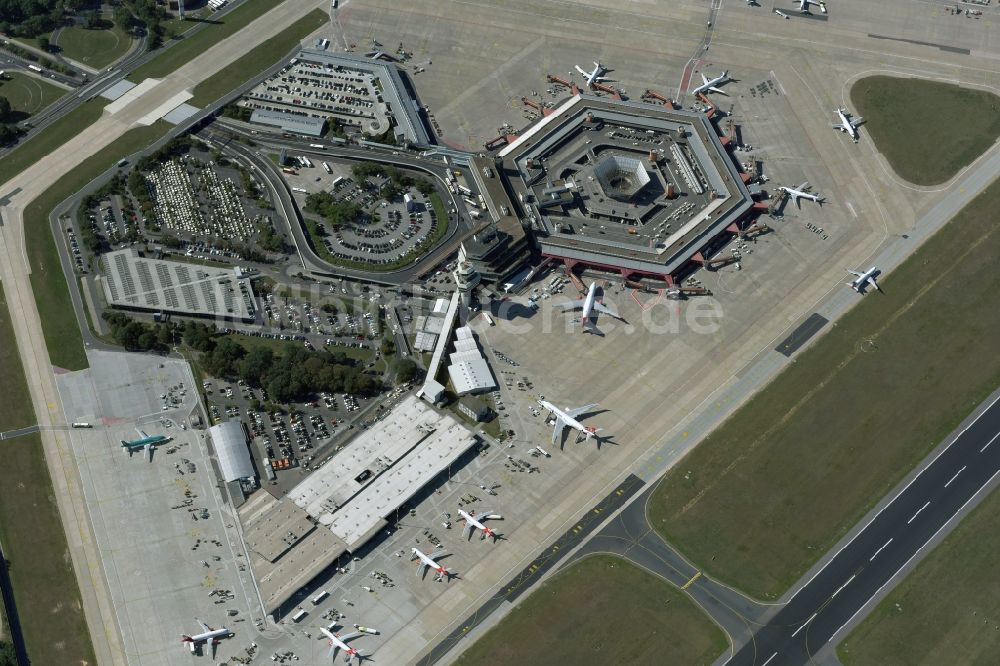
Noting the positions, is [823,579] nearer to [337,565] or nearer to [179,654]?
[337,565]

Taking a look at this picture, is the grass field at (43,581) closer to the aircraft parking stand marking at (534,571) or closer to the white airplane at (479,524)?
the aircraft parking stand marking at (534,571)

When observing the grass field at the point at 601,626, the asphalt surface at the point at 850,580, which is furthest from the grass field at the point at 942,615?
the grass field at the point at 601,626

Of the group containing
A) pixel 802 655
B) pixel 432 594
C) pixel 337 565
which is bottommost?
pixel 802 655

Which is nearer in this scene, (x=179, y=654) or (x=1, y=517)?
(x=179, y=654)

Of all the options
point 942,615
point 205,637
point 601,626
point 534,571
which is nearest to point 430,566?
point 534,571

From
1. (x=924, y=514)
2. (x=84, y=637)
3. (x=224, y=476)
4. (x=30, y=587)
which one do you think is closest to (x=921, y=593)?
(x=924, y=514)

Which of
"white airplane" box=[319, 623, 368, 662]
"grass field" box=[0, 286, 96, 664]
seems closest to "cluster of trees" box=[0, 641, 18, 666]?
"grass field" box=[0, 286, 96, 664]

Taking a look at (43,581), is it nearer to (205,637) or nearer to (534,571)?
(205,637)
